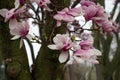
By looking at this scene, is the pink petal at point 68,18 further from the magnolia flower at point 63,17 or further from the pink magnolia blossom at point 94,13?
the pink magnolia blossom at point 94,13

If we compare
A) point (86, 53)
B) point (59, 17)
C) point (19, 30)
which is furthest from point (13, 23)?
point (86, 53)

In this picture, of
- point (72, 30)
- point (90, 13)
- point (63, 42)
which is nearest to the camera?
point (63, 42)

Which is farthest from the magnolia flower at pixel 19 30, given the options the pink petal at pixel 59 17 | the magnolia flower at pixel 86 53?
the magnolia flower at pixel 86 53

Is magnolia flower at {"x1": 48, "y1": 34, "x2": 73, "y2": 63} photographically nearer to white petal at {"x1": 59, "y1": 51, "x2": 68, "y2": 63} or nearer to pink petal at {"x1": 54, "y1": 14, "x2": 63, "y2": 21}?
white petal at {"x1": 59, "y1": 51, "x2": 68, "y2": 63}

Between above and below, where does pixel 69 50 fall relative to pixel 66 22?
below

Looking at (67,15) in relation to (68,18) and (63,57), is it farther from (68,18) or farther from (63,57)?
(63,57)

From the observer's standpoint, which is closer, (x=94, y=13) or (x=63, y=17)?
(x=63, y=17)

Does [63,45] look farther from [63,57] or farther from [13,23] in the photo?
[13,23]

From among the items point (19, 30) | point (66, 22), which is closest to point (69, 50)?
point (66, 22)

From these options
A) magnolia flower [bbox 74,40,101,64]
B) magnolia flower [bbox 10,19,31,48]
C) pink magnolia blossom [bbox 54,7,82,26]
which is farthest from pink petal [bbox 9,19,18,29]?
magnolia flower [bbox 74,40,101,64]

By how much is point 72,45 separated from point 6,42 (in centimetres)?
52

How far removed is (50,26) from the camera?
6.10ft

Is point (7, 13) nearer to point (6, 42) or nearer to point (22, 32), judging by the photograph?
point (22, 32)

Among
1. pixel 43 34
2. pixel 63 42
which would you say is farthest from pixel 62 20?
pixel 43 34
